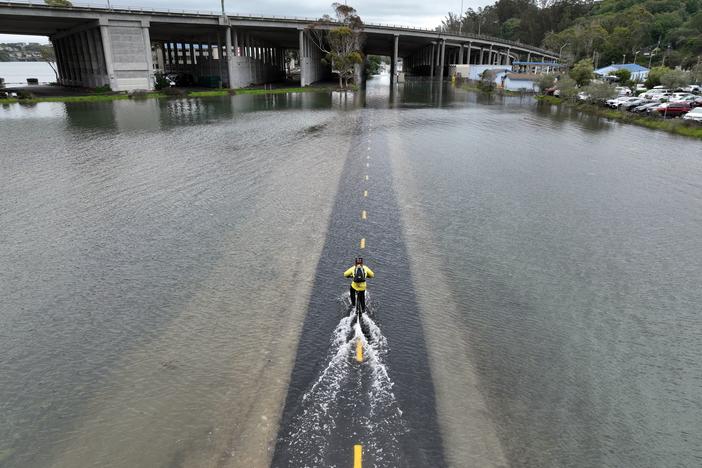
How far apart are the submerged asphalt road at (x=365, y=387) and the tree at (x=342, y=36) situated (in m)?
86.6

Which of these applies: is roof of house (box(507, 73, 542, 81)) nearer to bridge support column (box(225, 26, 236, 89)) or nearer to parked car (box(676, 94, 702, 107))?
parked car (box(676, 94, 702, 107))

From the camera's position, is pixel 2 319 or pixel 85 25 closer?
pixel 2 319

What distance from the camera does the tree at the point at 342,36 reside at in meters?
97.1

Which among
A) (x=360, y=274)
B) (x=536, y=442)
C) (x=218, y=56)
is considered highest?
(x=218, y=56)

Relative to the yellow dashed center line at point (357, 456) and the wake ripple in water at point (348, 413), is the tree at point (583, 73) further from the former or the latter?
the yellow dashed center line at point (357, 456)

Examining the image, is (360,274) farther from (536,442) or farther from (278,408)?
(536,442)

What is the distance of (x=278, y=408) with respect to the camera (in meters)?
10.5

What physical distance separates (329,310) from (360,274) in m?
1.86

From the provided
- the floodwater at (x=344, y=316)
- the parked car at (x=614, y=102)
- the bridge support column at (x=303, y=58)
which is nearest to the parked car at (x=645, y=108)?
the parked car at (x=614, y=102)

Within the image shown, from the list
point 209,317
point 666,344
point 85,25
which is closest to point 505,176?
point 666,344

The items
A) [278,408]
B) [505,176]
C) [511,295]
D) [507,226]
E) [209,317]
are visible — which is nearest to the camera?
[278,408]

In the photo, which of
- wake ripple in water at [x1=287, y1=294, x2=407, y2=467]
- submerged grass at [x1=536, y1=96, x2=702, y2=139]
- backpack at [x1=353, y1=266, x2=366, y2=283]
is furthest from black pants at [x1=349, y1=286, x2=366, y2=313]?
submerged grass at [x1=536, y1=96, x2=702, y2=139]

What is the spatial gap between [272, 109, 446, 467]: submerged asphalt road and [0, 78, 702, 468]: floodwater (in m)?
0.06

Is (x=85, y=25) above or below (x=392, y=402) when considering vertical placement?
above
